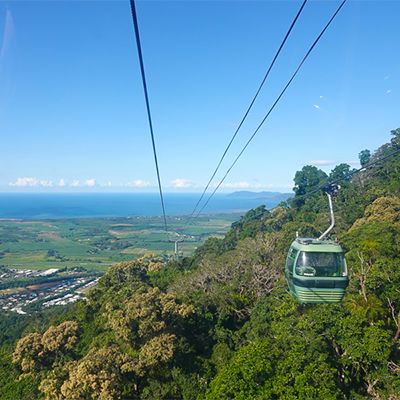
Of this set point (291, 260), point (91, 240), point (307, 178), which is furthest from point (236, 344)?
point (91, 240)

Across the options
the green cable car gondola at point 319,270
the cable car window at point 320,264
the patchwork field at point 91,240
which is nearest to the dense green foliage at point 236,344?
the green cable car gondola at point 319,270

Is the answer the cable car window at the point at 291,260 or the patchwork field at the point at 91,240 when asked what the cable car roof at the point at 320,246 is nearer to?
the cable car window at the point at 291,260

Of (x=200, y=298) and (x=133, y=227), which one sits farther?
(x=133, y=227)

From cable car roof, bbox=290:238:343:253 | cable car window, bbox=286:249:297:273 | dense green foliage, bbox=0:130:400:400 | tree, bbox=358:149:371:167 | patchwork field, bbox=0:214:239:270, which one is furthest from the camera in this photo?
patchwork field, bbox=0:214:239:270

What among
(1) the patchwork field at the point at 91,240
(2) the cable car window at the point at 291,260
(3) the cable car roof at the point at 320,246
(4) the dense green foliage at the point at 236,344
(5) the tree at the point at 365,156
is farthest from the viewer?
(1) the patchwork field at the point at 91,240

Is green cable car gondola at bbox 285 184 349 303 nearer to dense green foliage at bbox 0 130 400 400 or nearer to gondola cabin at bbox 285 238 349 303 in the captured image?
gondola cabin at bbox 285 238 349 303

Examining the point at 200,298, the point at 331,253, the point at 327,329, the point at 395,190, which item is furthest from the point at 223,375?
the point at 395,190

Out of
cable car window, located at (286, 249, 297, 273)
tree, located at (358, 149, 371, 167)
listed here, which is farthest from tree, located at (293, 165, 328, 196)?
cable car window, located at (286, 249, 297, 273)

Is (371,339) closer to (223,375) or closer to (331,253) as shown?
(223,375)
